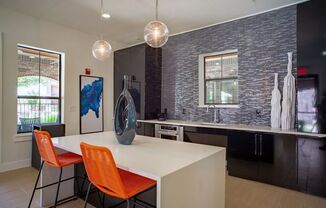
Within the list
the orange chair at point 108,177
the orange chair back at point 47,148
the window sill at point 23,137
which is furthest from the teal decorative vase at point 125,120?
the window sill at point 23,137

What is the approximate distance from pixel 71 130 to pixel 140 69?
2.10 m

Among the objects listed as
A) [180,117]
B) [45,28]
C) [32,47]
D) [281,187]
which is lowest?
[281,187]

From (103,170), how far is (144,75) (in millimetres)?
3385

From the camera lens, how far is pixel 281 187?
2.81 metres

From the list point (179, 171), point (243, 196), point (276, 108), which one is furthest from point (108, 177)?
point (276, 108)

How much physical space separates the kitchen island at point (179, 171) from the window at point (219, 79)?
2.42 metres

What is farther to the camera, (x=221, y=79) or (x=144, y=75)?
(x=144, y=75)

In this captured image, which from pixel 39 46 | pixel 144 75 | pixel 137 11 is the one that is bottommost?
pixel 144 75

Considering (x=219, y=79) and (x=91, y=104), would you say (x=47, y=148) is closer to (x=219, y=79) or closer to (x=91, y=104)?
(x=91, y=104)

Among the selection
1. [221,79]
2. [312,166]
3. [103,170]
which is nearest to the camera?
[103,170]

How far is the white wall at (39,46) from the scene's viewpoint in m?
3.40

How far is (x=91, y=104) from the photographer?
4664mm

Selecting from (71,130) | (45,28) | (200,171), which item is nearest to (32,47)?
(45,28)

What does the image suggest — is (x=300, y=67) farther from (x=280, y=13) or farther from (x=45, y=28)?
(x=45, y=28)
